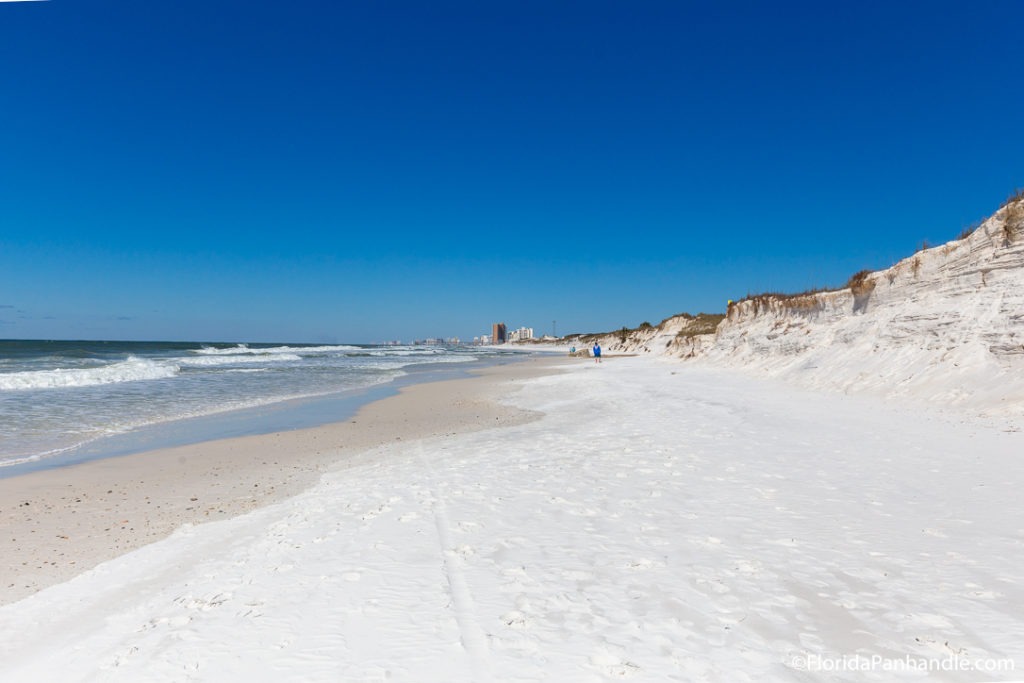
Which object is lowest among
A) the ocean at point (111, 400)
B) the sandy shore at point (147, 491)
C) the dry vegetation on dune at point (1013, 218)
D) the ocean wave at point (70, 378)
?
the sandy shore at point (147, 491)

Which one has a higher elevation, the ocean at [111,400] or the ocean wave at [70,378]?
the ocean wave at [70,378]

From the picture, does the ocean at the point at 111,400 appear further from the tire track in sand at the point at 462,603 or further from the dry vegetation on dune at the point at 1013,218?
the dry vegetation on dune at the point at 1013,218

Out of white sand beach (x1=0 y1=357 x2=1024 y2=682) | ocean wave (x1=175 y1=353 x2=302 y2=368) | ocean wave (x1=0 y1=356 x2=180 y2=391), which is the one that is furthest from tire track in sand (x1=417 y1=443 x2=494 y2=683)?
ocean wave (x1=175 y1=353 x2=302 y2=368)

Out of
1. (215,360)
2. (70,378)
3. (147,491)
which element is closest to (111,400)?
(70,378)

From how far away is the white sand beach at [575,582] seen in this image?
9.78 feet

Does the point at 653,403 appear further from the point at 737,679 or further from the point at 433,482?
the point at 737,679

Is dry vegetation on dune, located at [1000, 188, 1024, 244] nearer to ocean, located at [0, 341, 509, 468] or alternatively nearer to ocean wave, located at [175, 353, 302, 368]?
ocean, located at [0, 341, 509, 468]

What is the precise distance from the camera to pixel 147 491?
7121 mm

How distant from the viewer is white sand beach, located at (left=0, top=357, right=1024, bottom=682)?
9.78 ft

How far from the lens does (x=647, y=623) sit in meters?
3.34

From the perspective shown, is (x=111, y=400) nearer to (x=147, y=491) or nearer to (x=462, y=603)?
(x=147, y=491)

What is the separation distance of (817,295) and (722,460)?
2039 cm

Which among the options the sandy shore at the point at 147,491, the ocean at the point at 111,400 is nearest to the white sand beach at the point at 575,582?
the sandy shore at the point at 147,491

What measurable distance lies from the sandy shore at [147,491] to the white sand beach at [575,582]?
18.8 inches
